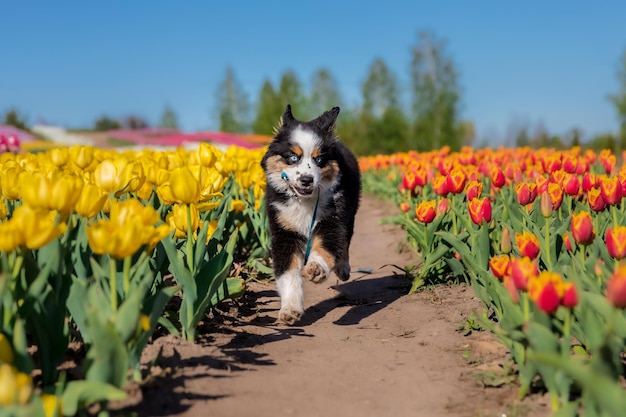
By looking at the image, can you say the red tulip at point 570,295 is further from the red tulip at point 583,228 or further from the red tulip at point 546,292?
the red tulip at point 583,228

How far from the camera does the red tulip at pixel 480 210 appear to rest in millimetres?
4156

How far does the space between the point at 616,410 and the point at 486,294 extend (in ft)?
6.89

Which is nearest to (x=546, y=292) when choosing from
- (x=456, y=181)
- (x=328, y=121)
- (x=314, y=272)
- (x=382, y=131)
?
(x=314, y=272)

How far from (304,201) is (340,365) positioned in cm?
172

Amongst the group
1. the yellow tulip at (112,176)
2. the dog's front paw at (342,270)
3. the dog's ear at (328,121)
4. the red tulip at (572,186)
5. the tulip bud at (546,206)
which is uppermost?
the dog's ear at (328,121)

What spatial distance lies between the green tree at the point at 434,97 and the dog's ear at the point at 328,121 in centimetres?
3303

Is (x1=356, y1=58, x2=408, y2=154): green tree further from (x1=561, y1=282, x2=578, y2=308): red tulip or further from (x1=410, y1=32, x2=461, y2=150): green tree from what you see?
(x1=561, y1=282, x2=578, y2=308): red tulip

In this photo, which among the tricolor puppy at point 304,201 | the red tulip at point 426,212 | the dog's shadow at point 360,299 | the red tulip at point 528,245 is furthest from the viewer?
the red tulip at point 426,212

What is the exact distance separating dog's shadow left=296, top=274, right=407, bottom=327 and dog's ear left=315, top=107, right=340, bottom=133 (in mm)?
1335

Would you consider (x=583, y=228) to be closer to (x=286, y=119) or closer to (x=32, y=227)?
(x=32, y=227)

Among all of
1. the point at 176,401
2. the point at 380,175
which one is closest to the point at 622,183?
the point at 176,401

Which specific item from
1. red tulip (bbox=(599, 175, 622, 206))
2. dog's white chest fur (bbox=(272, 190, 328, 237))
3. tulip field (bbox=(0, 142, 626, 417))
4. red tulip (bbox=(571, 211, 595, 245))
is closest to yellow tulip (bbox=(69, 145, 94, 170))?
tulip field (bbox=(0, 142, 626, 417))

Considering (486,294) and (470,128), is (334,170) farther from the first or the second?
(470,128)

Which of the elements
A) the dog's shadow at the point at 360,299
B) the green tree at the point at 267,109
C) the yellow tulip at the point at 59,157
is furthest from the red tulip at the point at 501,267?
the green tree at the point at 267,109
